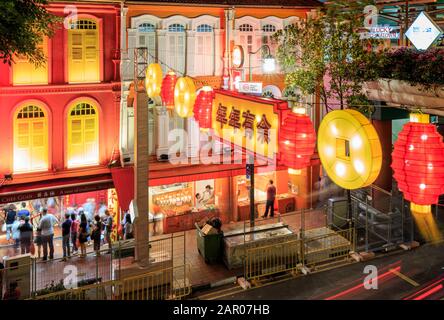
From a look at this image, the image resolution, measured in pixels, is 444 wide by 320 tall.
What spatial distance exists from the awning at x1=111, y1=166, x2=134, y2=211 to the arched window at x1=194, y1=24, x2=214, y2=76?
5.51 metres

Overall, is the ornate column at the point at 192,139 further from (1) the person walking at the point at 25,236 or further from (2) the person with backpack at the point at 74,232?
(1) the person walking at the point at 25,236

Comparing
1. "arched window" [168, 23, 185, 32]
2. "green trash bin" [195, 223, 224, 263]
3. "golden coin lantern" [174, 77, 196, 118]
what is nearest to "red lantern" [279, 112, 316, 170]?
"golden coin lantern" [174, 77, 196, 118]

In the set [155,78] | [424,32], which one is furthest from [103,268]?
[424,32]

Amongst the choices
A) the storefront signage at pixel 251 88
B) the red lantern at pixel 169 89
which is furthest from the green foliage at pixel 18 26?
the storefront signage at pixel 251 88

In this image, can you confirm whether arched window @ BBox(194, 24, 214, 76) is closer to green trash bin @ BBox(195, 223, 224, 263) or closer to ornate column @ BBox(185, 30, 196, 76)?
ornate column @ BBox(185, 30, 196, 76)

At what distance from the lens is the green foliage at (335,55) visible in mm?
14312

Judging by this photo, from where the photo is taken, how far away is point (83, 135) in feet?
57.1

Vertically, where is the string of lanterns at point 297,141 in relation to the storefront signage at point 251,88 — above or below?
below

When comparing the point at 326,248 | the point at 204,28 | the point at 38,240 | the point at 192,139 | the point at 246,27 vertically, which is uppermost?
the point at 246,27

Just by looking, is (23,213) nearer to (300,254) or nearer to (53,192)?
(53,192)

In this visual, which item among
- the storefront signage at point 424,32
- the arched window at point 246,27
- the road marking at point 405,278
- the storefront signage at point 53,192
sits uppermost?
the arched window at point 246,27

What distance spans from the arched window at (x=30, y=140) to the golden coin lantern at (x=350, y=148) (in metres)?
12.1

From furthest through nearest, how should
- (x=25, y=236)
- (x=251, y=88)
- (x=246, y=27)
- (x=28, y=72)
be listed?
(x=246, y=27)
(x=28, y=72)
(x=25, y=236)
(x=251, y=88)

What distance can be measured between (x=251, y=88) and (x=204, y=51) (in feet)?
24.2
